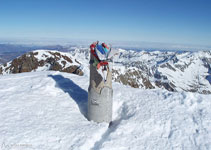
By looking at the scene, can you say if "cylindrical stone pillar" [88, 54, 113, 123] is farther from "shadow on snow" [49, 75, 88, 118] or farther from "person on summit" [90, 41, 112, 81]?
"shadow on snow" [49, 75, 88, 118]

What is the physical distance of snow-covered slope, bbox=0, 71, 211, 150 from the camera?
6918 millimetres

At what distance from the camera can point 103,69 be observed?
27.1ft

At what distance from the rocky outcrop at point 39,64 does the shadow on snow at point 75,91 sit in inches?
1358

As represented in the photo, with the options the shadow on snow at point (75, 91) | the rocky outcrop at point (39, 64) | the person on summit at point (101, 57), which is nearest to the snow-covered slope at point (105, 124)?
the shadow on snow at point (75, 91)

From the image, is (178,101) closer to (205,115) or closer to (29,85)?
(205,115)

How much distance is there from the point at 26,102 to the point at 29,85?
3294mm

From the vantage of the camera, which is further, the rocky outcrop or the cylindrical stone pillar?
the rocky outcrop

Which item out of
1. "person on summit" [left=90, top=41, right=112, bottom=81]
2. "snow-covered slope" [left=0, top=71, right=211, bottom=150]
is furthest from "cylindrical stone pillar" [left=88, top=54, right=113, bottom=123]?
"snow-covered slope" [left=0, top=71, right=211, bottom=150]

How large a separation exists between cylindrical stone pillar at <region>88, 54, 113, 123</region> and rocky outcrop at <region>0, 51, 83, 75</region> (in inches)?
1594

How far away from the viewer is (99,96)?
28.3 feet

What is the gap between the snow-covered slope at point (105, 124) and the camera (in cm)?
692

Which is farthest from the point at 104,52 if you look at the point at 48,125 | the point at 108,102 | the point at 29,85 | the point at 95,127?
the point at 29,85

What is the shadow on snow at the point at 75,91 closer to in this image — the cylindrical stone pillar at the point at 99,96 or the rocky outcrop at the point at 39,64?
the cylindrical stone pillar at the point at 99,96

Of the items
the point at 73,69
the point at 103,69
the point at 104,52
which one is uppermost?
the point at 104,52
